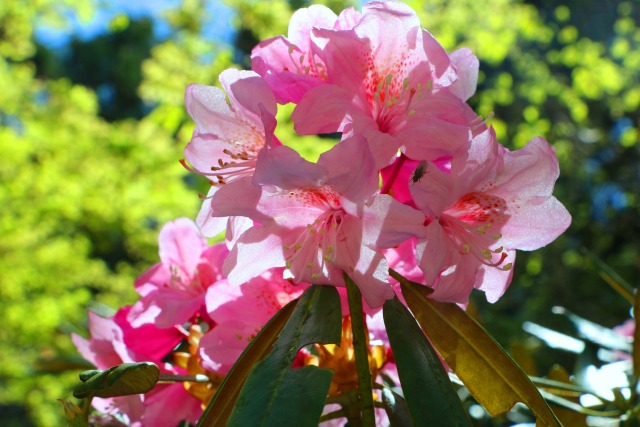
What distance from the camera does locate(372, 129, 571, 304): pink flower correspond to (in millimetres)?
550

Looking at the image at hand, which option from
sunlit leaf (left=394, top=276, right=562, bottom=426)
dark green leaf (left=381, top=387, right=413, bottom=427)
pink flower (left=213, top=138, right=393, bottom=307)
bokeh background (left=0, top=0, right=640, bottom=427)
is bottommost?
bokeh background (left=0, top=0, right=640, bottom=427)

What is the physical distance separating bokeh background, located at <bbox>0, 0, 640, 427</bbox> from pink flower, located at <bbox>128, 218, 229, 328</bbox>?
3.89 metres

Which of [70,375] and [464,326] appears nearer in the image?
[464,326]

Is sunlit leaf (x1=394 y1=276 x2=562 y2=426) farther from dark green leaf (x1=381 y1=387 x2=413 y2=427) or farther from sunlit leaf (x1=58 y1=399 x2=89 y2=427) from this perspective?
sunlit leaf (x1=58 y1=399 x2=89 y2=427)

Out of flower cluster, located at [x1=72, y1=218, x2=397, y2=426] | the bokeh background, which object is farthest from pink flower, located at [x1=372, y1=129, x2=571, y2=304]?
the bokeh background

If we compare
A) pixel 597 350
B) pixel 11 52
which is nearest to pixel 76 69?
pixel 11 52

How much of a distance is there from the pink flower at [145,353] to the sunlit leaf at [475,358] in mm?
263

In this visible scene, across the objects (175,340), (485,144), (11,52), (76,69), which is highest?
(485,144)

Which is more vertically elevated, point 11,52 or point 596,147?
point 11,52

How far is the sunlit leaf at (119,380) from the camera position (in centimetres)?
52

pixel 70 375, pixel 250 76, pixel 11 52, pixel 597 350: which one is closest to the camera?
pixel 250 76

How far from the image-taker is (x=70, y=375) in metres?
5.50

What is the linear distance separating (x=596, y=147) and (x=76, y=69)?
1371 cm

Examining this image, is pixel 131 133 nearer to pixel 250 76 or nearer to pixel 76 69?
pixel 250 76
